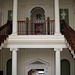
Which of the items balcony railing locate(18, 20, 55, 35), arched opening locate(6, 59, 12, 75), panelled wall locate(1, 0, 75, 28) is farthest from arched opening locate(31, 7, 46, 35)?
arched opening locate(6, 59, 12, 75)

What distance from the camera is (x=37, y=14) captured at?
12617 millimetres

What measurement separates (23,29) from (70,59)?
4.04 metres

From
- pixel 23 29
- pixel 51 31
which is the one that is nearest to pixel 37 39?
pixel 51 31

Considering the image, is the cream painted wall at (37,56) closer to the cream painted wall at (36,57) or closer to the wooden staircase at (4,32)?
the cream painted wall at (36,57)

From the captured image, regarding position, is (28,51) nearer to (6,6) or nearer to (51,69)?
(51,69)

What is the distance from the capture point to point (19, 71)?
11719mm

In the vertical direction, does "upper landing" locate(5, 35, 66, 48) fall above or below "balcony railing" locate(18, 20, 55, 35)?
below

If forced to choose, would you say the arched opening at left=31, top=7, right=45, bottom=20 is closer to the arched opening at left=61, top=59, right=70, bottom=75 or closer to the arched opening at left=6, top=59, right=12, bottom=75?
the arched opening at left=61, top=59, right=70, bottom=75

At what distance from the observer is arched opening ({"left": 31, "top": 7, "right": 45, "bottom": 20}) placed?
12.5 metres

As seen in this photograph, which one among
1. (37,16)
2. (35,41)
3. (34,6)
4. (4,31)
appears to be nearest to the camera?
(35,41)

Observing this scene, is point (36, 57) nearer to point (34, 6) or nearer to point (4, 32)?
point (4, 32)

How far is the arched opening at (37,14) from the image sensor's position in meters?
12.5

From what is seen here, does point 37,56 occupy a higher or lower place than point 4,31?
lower

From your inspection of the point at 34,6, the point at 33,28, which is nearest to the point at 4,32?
the point at 33,28
